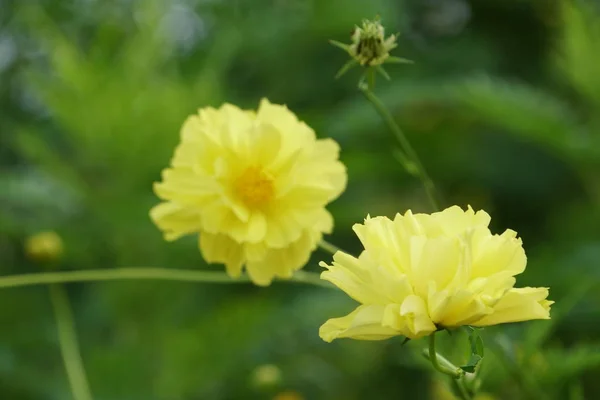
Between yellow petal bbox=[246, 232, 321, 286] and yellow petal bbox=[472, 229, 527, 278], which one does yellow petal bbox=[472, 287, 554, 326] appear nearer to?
yellow petal bbox=[472, 229, 527, 278]

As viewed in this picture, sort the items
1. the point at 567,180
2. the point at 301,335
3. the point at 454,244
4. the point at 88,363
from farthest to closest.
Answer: the point at 567,180, the point at 301,335, the point at 88,363, the point at 454,244

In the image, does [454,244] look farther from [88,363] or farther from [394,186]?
[394,186]

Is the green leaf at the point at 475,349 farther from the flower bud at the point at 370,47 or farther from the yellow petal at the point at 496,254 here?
the flower bud at the point at 370,47

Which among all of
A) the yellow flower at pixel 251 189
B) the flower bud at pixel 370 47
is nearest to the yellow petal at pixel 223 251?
the yellow flower at pixel 251 189

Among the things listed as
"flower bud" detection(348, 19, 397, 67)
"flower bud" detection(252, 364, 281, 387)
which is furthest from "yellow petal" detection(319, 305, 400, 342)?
"flower bud" detection(252, 364, 281, 387)

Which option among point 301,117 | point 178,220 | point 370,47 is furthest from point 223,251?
point 301,117

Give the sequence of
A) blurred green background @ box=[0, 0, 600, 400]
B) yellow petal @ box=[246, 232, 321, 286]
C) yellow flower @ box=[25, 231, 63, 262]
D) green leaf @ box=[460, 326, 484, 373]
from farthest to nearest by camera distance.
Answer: blurred green background @ box=[0, 0, 600, 400]
yellow flower @ box=[25, 231, 63, 262]
yellow petal @ box=[246, 232, 321, 286]
green leaf @ box=[460, 326, 484, 373]

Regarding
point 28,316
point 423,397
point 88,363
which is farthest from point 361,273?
point 28,316
